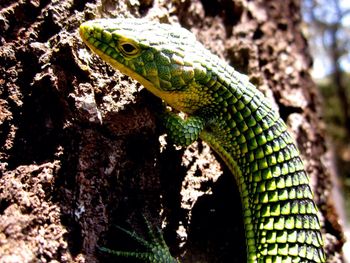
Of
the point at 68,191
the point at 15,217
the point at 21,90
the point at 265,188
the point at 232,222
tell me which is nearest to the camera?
the point at 15,217

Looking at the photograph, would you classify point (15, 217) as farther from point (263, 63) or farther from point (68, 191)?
point (263, 63)

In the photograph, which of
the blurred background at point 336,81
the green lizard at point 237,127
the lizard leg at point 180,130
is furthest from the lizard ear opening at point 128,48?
the blurred background at point 336,81

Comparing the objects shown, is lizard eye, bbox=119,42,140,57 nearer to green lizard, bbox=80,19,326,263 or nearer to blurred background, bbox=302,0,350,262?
green lizard, bbox=80,19,326,263

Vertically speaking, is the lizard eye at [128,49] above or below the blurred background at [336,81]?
below

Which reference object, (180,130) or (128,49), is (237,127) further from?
(128,49)

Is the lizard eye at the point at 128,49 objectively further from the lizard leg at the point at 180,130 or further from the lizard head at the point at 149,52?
the lizard leg at the point at 180,130

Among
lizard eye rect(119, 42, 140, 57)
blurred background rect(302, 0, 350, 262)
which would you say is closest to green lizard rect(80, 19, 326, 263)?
lizard eye rect(119, 42, 140, 57)

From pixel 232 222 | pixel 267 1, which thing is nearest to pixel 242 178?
pixel 232 222
